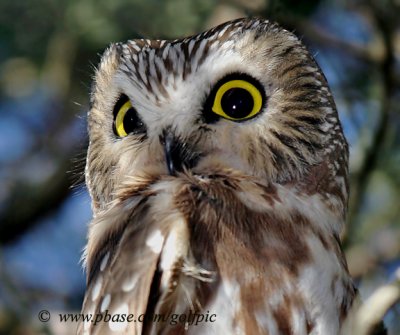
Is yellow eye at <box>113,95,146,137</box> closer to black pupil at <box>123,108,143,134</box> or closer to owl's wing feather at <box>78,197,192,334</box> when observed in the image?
black pupil at <box>123,108,143,134</box>

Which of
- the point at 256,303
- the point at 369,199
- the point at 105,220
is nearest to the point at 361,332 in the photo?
the point at 256,303

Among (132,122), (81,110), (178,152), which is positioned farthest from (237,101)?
(81,110)

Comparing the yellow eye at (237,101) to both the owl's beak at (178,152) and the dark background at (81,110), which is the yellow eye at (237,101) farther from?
the dark background at (81,110)

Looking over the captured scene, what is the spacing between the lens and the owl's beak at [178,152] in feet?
12.1

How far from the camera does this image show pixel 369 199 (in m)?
5.46

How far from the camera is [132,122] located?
Result: 154 inches

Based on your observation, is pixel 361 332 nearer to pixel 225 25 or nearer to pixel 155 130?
pixel 155 130

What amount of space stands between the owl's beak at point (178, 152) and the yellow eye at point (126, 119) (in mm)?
142

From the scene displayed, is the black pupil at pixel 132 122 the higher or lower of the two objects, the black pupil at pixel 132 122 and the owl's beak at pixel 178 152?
the higher

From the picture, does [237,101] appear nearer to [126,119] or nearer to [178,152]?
[178,152]

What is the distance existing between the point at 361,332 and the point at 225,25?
5.94ft

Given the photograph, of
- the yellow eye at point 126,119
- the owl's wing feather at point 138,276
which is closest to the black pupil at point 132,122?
the yellow eye at point 126,119

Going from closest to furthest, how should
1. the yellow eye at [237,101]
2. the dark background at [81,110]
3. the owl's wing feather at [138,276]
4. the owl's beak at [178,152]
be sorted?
the owl's wing feather at [138,276]
the owl's beak at [178,152]
the yellow eye at [237,101]
the dark background at [81,110]

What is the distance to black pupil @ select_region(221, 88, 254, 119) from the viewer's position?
3799 mm
